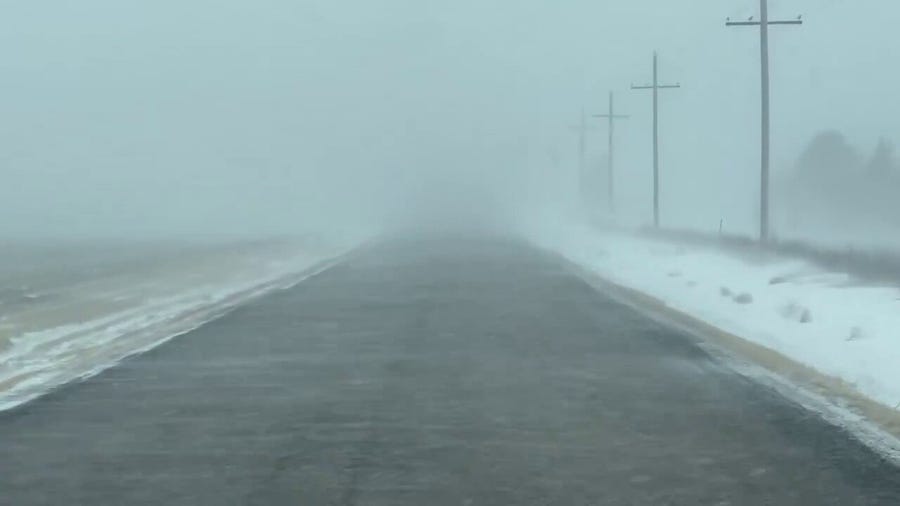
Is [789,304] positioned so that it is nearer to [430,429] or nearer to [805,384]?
[805,384]

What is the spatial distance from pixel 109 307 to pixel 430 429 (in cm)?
1829

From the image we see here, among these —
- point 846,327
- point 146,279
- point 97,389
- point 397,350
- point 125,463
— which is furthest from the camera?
point 146,279

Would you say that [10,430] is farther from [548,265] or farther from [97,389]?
[548,265]

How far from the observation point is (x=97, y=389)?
15570 mm

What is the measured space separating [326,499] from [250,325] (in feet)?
48.6

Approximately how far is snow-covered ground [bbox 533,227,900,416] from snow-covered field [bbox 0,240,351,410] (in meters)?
9.24

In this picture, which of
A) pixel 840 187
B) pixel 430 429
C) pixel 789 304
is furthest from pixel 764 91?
pixel 840 187

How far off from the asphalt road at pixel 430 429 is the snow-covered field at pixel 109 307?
3.12 feet

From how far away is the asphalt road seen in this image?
9.77 metres

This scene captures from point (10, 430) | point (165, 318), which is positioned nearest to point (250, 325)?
point (165, 318)

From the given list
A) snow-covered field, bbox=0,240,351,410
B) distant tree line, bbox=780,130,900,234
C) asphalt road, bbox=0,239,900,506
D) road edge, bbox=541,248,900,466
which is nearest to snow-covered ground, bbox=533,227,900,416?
road edge, bbox=541,248,900,466

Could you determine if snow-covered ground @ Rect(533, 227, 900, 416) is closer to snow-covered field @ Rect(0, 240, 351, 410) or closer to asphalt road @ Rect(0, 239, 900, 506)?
asphalt road @ Rect(0, 239, 900, 506)

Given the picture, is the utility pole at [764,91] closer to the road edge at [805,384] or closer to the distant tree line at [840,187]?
the road edge at [805,384]

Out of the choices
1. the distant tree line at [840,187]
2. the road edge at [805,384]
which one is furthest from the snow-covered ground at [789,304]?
the distant tree line at [840,187]
